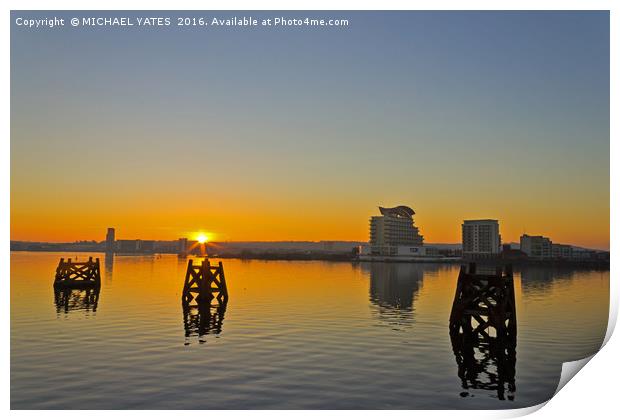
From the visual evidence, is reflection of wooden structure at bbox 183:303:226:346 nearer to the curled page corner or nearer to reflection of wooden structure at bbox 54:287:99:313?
reflection of wooden structure at bbox 54:287:99:313

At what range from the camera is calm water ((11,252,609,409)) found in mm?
15062

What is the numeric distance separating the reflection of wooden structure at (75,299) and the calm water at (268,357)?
0.73 feet

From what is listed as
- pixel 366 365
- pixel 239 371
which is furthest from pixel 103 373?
pixel 366 365

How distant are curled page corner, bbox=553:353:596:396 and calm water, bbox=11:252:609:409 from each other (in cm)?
25

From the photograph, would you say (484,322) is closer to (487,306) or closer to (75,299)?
(487,306)

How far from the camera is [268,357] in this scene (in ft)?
64.3

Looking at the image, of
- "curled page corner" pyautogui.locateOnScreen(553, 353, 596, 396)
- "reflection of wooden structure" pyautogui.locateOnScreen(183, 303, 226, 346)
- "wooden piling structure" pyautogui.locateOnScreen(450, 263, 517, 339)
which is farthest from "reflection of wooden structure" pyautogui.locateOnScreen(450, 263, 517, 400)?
"reflection of wooden structure" pyautogui.locateOnScreen(183, 303, 226, 346)

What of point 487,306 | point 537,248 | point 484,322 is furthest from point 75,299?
point 537,248

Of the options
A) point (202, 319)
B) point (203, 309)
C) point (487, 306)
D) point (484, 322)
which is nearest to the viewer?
point (487, 306)

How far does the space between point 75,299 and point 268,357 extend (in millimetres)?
24307

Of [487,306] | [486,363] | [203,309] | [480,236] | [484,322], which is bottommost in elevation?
[486,363]
